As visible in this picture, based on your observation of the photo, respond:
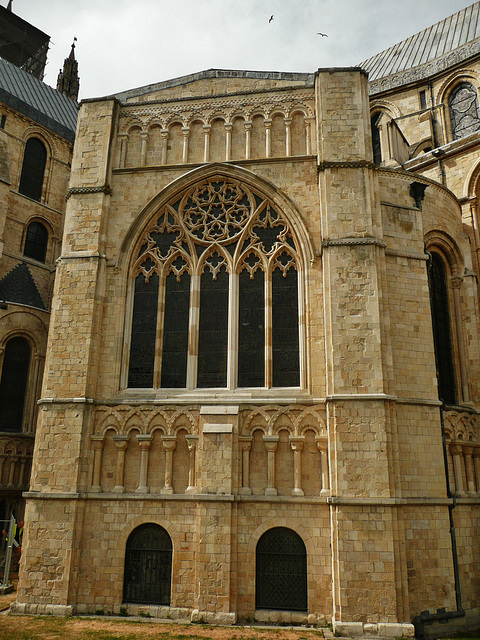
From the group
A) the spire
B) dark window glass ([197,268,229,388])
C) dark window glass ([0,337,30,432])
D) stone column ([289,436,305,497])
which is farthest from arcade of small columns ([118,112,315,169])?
the spire

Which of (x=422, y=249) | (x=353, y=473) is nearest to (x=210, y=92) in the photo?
(x=422, y=249)

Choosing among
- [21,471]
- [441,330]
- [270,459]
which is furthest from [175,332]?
[21,471]

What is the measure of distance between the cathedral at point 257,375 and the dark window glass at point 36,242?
7.60 m

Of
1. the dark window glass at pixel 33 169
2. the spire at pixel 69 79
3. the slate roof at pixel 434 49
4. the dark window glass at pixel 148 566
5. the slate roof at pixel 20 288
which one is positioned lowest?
the dark window glass at pixel 148 566

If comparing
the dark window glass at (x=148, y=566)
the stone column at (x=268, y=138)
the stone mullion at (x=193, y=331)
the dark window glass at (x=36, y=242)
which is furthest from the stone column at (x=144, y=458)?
the dark window glass at (x=36, y=242)

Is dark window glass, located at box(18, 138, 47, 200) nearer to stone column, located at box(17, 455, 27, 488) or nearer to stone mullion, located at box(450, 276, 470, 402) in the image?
stone column, located at box(17, 455, 27, 488)

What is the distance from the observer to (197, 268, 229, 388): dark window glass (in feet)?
43.2

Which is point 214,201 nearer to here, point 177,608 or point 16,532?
point 177,608

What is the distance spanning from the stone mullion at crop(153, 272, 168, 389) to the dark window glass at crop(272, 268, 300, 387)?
287 centimetres

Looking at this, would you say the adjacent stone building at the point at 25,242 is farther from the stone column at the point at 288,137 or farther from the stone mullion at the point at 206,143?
the stone column at the point at 288,137

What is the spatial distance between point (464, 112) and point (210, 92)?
12.7 meters

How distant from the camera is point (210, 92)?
50.2ft

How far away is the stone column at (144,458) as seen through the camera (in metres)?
12.3

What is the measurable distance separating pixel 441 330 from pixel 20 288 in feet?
47.2
